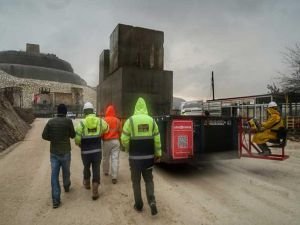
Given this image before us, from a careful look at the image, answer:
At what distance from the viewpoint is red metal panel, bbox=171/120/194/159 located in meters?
7.47

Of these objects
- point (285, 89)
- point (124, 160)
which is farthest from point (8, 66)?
point (124, 160)

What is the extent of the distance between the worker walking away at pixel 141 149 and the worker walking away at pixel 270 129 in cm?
443

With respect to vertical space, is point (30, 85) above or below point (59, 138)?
above

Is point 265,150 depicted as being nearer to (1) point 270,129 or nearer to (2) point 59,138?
(1) point 270,129

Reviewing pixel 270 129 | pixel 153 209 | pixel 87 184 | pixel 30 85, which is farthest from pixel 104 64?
pixel 30 85

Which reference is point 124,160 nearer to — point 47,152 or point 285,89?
point 47,152

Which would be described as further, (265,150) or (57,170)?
(265,150)

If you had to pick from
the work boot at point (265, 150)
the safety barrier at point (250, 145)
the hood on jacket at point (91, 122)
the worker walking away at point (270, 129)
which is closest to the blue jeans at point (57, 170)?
the hood on jacket at point (91, 122)

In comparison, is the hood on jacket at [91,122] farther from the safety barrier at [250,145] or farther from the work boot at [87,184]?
the safety barrier at [250,145]

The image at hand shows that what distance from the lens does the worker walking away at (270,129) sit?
851 centimetres

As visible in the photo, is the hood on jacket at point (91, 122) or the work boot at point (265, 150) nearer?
the hood on jacket at point (91, 122)

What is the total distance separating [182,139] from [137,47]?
7.46m

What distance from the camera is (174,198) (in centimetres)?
612

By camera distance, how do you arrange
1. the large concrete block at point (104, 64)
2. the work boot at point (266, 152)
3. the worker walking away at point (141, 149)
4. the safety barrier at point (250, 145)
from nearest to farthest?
the worker walking away at point (141, 149) → the safety barrier at point (250, 145) → the work boot at point (266, 152) → the large concrete block at point (104, 64)
